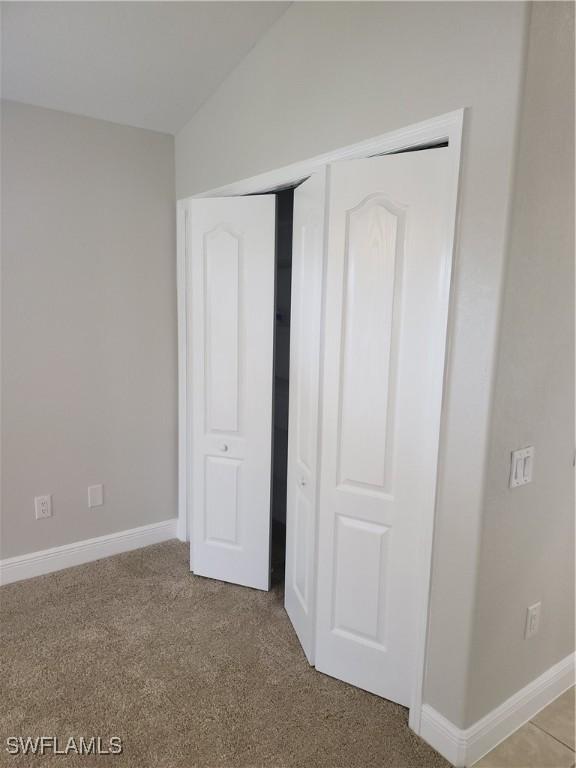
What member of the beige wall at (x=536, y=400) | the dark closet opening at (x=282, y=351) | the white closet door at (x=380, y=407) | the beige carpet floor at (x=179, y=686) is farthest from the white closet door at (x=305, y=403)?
the dark closet opening at (x=282, y=351)

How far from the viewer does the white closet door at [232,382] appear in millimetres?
2545

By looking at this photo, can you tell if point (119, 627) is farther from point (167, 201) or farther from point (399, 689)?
point (167, 201)

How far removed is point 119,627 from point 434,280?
2073 mm

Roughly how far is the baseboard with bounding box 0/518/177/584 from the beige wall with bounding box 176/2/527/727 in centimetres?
196

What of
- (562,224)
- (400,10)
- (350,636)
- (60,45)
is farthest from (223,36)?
(350,636)

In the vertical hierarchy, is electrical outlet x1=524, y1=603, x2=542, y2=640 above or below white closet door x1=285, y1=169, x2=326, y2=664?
below

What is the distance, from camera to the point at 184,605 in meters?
2.62

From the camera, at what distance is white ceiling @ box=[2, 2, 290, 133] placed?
2.06m

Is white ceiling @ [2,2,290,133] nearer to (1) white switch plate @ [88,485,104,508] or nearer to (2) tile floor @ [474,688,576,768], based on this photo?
(1) white switch plate @ [88,485,104,508]

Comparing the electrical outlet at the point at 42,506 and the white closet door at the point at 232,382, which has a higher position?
the white closet door at the point at 232,382

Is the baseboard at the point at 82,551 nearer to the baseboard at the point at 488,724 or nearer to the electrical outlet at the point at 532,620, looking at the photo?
the baseboard at the point at 488,724

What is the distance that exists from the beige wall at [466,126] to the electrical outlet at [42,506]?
6.95 feet

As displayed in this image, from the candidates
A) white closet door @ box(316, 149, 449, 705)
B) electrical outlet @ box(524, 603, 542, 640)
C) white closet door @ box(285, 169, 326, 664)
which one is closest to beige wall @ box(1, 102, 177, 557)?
white closet door @ box(285, 169, 326, 664)

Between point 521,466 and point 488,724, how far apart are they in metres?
0.91
